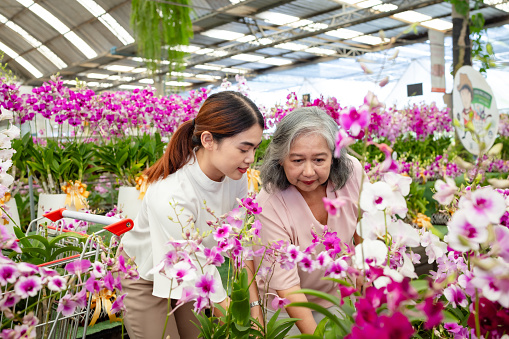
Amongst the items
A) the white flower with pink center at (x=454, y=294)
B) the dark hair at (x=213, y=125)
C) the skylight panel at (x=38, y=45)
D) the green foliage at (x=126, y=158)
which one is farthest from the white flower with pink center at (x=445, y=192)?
the skylight panel at (x=38, y=45)

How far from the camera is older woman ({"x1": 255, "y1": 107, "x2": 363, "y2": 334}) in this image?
57.6 inches

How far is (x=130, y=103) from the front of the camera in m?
3.15

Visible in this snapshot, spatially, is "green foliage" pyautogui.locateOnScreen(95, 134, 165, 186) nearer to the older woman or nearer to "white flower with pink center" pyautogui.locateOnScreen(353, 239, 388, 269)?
the older woman

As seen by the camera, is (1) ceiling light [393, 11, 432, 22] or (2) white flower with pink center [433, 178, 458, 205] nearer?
(2) white flower with pink center [433, 178, 458, 205]

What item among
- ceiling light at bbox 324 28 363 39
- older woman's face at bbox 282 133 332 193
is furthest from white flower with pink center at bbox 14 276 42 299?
ceiling light at bbox 324 28 363 39

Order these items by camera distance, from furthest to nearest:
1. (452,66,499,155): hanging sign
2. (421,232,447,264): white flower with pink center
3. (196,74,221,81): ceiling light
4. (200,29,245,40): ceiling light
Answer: (196,74,221,81): ceiling light → (200,29,245,40): ceiling light → (452,66,499,155): hanging sign → (421,232,447,264): white flower with pink center

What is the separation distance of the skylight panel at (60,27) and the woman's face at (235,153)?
31.8 feet

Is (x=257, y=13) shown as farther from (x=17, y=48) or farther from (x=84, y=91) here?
(x=84, y=91)

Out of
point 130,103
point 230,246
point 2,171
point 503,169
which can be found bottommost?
point 503,169

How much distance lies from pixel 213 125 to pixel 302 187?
1.21ft

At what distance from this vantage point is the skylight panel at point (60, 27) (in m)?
9.53

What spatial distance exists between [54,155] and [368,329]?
264 centimetres

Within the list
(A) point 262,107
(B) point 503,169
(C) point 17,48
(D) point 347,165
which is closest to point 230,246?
(D) point 347,165

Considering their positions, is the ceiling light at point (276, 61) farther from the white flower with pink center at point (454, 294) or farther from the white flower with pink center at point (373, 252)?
the white flower with pink center at point (373, 252)
